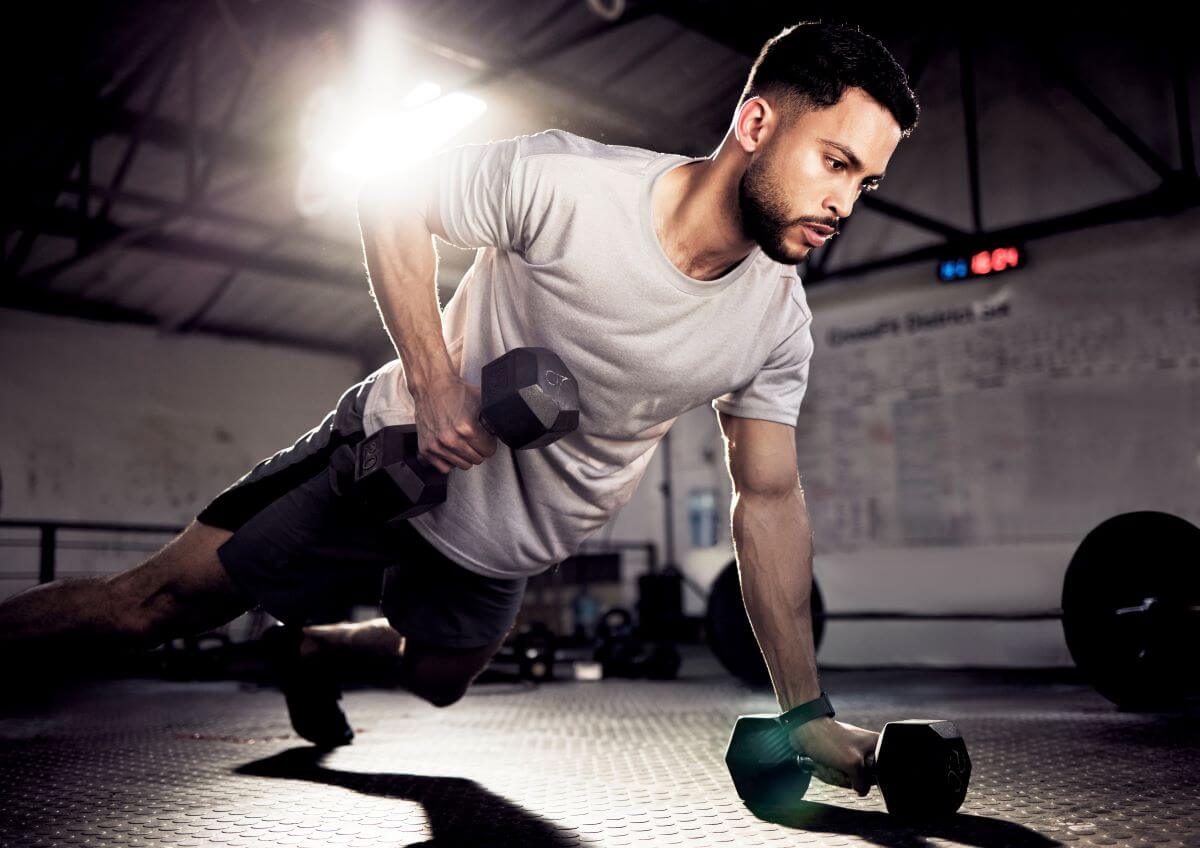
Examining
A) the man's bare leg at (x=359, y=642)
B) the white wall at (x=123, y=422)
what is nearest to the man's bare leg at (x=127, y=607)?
the man's bare leg at (x=359, y=642)

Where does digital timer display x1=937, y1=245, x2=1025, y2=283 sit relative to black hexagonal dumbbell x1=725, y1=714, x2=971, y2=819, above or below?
above

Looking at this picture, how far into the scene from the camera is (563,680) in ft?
13.1

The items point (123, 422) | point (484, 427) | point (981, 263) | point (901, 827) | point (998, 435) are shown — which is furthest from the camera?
point (123, 422)

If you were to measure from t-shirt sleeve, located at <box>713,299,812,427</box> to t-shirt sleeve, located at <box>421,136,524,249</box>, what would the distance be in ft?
1.37

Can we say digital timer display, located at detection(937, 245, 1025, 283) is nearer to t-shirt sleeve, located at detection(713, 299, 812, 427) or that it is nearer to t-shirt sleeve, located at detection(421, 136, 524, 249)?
t-shirt sleeve, located at detection(713, 299, 812, 427)

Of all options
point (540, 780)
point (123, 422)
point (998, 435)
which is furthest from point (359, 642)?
point (123, 422)

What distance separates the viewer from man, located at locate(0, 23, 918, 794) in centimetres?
126

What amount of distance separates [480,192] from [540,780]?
0.95 m

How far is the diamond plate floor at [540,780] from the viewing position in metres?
1.18

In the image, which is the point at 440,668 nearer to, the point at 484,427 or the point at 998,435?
the point at 484,427

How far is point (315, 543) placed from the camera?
1419 millimetres

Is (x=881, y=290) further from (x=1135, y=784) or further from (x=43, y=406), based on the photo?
(x=43, y=406)

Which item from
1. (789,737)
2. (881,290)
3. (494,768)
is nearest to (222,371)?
(881,290)

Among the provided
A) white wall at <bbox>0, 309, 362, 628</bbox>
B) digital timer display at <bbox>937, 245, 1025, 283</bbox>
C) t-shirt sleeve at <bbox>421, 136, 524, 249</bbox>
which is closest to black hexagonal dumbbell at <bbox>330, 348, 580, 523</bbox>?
t-shirt sleeve at <bbox>421, 136, 524, 249</bbox>
